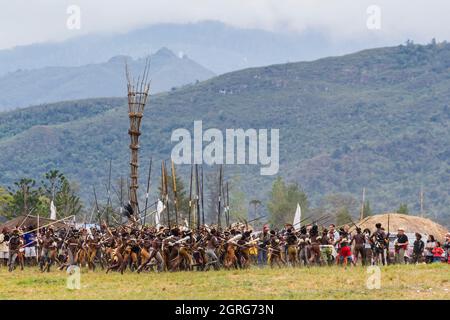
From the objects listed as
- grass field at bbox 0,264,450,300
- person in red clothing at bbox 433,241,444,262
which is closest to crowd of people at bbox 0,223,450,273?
person in red clothing at bbox 433,241,444,262

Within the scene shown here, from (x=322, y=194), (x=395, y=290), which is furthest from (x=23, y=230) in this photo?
(x=322, y=194)

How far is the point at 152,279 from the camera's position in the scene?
Answer: 38719 mm

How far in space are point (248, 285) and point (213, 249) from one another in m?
8.18

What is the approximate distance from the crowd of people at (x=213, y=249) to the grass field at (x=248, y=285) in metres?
1.11

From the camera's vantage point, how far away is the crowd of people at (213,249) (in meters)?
42.8

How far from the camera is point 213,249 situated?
4350cm

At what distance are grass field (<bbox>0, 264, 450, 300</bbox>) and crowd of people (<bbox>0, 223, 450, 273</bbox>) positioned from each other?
1.11m

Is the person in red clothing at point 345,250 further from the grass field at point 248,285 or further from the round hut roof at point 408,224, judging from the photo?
the round hut roof at point 408,224

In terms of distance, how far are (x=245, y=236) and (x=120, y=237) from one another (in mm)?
4639

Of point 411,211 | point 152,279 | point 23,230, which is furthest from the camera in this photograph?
point 411,211

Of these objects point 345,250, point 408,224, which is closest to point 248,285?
point 345,250

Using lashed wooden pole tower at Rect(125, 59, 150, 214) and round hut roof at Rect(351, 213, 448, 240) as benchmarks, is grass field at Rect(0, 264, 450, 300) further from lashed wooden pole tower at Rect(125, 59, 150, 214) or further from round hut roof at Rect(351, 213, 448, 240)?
round hut roof at Rect(351, 213, 448, 240)

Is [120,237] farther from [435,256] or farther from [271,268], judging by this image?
[435,256]

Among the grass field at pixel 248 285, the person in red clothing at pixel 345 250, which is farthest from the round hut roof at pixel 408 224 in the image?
the grass field at pixel 248 285
